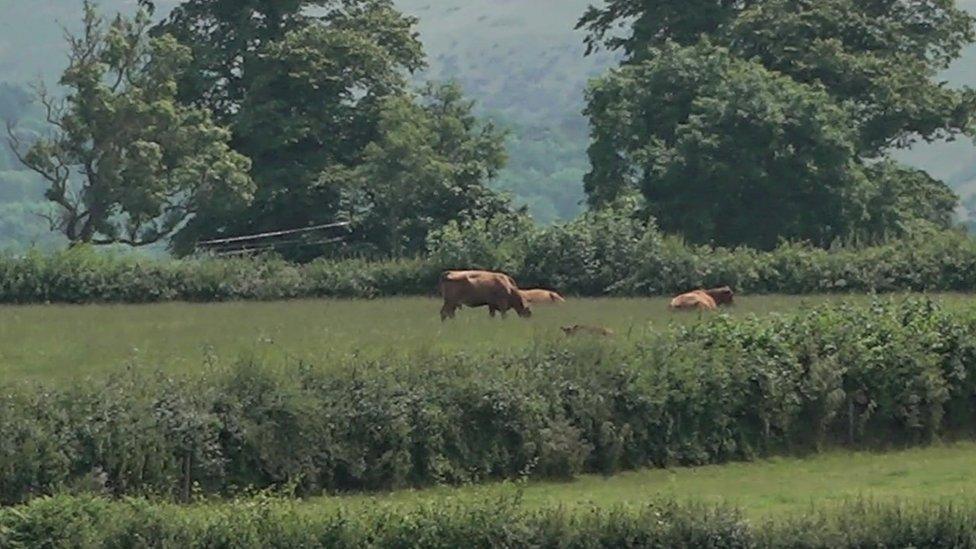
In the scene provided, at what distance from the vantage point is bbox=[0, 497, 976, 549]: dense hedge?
20.3 meters

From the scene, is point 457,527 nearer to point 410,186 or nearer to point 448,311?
point 448,311

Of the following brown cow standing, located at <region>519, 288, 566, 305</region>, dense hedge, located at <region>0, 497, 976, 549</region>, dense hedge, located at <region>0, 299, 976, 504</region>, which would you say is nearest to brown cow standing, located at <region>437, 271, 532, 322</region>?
brown cow standing, located at <region>519, 288, 566, 305</region>

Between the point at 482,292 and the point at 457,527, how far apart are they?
23.3m

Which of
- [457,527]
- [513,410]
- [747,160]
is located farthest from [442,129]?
[457,527]

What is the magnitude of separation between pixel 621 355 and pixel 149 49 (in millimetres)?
39653

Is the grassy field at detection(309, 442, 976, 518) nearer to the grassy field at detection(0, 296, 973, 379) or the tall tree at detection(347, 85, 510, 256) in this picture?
the grassy field at detection(0, 296, 973, 379)

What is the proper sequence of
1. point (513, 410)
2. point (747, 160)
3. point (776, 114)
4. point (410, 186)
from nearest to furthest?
point (513, 410)
point (776, 114)
point (747, 160)
point (410, 186)

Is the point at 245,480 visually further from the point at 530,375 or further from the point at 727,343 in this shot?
the point at 727,343

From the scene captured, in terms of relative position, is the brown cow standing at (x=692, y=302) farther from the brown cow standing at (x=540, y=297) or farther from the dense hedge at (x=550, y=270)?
the dense hedge at (x=550, y=270)

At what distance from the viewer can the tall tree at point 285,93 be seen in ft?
223

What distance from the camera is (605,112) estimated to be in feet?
217

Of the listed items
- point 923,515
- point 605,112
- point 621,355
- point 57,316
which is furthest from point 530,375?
point 605,112

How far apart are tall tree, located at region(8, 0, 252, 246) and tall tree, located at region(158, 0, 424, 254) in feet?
9.29

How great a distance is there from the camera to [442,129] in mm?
71938
